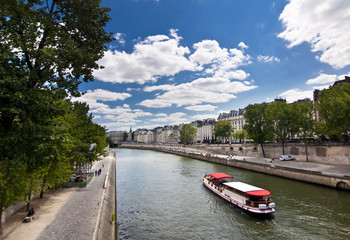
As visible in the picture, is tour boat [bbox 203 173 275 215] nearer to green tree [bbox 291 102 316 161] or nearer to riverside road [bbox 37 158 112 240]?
riverside road [bbox 37 158 112 240]

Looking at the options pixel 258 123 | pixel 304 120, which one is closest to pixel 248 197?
pixel 304 120

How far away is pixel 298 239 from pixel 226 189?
9.35m

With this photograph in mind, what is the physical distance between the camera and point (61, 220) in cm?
1309

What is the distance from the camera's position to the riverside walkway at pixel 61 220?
11.1m

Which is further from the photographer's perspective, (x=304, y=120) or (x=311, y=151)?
(x=304, y=120)

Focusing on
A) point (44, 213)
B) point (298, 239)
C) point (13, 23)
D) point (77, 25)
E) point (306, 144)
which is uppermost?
point (77, 25)

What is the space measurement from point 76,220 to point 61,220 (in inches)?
41.0

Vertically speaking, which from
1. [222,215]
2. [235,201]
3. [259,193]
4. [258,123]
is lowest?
[222,215]

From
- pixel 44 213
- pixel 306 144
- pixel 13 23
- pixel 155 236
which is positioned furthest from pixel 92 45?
pixel 306 144

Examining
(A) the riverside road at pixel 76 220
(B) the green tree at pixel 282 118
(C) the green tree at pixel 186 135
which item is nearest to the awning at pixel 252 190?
(A) the riverside road at pixel 76 220

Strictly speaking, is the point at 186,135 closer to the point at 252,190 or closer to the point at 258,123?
the point at 258,123

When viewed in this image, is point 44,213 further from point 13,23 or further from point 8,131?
point 13,23

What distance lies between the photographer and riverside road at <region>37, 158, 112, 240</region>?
1102 cm

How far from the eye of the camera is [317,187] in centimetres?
2684
